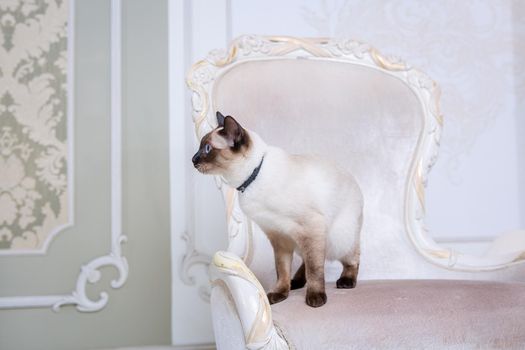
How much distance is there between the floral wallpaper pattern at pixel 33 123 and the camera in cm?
173

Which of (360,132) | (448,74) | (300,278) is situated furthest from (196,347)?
(448,74)

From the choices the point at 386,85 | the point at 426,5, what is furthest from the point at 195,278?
the point at 426,5

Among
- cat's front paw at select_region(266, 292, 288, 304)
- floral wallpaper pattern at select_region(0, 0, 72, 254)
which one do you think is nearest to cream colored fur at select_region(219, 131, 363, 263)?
cat's front paw at select_region(266, 292, 288, 304)

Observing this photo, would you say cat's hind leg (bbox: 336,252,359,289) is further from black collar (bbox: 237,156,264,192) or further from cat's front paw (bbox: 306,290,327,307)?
black collar (bbox: 237,156,264,192)

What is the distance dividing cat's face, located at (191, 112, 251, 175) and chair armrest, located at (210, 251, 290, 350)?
6.2 inches

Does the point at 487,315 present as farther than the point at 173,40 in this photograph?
No

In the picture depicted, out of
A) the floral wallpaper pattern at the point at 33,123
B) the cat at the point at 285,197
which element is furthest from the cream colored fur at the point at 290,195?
the floral wallpaper pattern at the point at 33,123

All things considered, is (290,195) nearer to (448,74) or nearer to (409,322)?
(409,322)

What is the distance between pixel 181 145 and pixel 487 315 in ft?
3.95

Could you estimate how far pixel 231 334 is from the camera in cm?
86

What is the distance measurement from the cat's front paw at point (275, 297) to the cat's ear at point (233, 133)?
27cm

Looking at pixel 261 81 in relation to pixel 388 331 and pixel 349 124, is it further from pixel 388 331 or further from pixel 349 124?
pixel 388 331

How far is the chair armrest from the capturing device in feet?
2.60

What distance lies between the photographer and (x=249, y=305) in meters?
0.81
